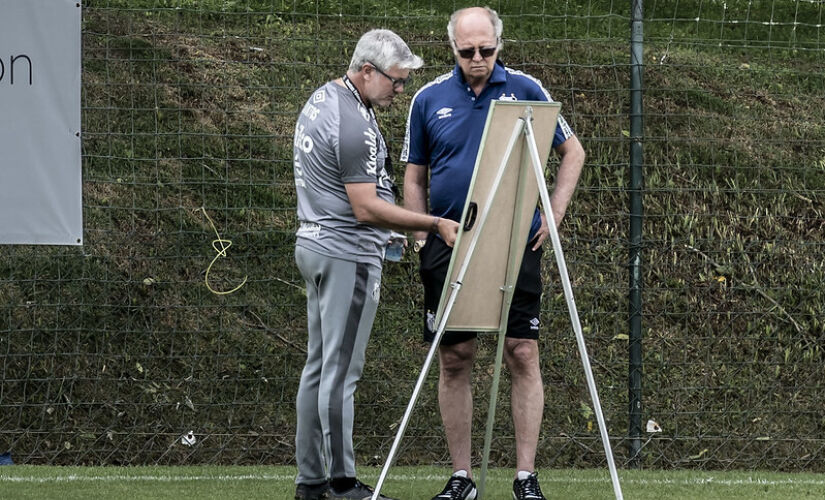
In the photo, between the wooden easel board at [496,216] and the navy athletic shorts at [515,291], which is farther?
the navy athletic shorts at [515,291]

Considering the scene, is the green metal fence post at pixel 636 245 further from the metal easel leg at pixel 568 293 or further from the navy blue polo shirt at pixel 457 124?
the metal easel leg at pixel 568 293

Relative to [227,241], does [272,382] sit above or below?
below

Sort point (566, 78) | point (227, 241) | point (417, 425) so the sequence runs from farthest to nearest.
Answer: point (566, 78)
point (227, 241)
point (417, 425)

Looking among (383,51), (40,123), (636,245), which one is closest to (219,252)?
(40,123)

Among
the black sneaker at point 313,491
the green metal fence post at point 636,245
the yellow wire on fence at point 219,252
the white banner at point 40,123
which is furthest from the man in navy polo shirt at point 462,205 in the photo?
the yellow wire on fence at point 219,252

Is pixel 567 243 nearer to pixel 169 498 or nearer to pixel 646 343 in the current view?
pixel 646 343

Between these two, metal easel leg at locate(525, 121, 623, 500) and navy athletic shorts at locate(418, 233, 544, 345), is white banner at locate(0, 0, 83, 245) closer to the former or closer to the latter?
navy athletic shorts at locate(418, 233, 544, 345)

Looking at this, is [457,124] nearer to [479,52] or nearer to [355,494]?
[479,52]

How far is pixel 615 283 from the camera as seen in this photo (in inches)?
319

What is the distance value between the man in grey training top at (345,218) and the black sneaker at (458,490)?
37 centimetres

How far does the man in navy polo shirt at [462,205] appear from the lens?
5.43 metres

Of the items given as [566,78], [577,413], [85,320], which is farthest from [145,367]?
[566,78]

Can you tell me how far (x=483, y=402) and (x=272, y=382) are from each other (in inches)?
49.8

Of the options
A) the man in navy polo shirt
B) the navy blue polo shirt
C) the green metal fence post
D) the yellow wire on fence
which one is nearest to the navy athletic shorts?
the man in navy polo shirt
